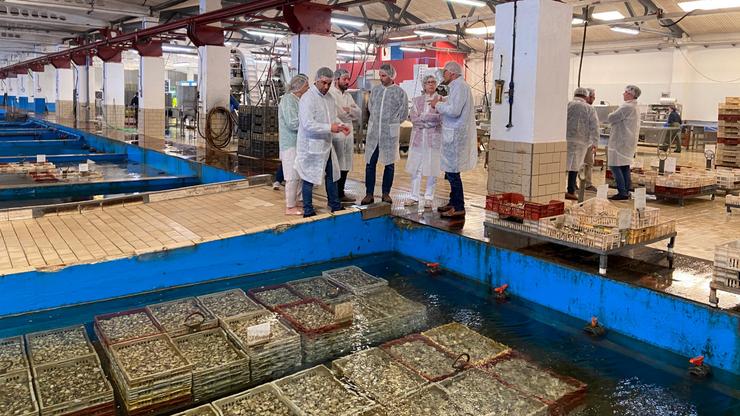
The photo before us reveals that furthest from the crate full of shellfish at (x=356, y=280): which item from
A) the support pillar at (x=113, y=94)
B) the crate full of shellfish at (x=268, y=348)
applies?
the support pillar at (x=113, y=94)

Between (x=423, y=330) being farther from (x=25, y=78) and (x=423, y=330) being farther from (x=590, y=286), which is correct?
(x=25, y=78)

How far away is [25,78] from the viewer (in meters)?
32.7

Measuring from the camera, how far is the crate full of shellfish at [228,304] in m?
4.38

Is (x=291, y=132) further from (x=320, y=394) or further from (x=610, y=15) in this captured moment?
(x=610, y=15)

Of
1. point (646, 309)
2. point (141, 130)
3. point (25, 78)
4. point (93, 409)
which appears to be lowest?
point (93, 409)

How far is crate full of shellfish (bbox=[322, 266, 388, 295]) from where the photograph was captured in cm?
498

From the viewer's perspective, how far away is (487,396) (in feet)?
10.8

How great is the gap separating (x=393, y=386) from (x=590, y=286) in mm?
Result: 1976

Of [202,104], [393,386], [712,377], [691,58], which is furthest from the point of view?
[691,58]

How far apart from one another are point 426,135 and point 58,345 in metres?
4.32

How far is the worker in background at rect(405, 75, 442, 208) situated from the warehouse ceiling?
553cm

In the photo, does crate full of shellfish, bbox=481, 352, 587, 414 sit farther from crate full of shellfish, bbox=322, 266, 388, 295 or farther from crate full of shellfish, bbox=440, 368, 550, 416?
crate full of shellfish, bbox=322, 266, 388, 295

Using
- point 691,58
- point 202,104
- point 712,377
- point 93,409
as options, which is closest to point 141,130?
point 202,104

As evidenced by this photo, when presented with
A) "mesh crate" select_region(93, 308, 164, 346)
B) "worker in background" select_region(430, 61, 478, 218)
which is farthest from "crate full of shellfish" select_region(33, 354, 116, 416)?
"worker in background" select_region(430, 61, 478, 218)
